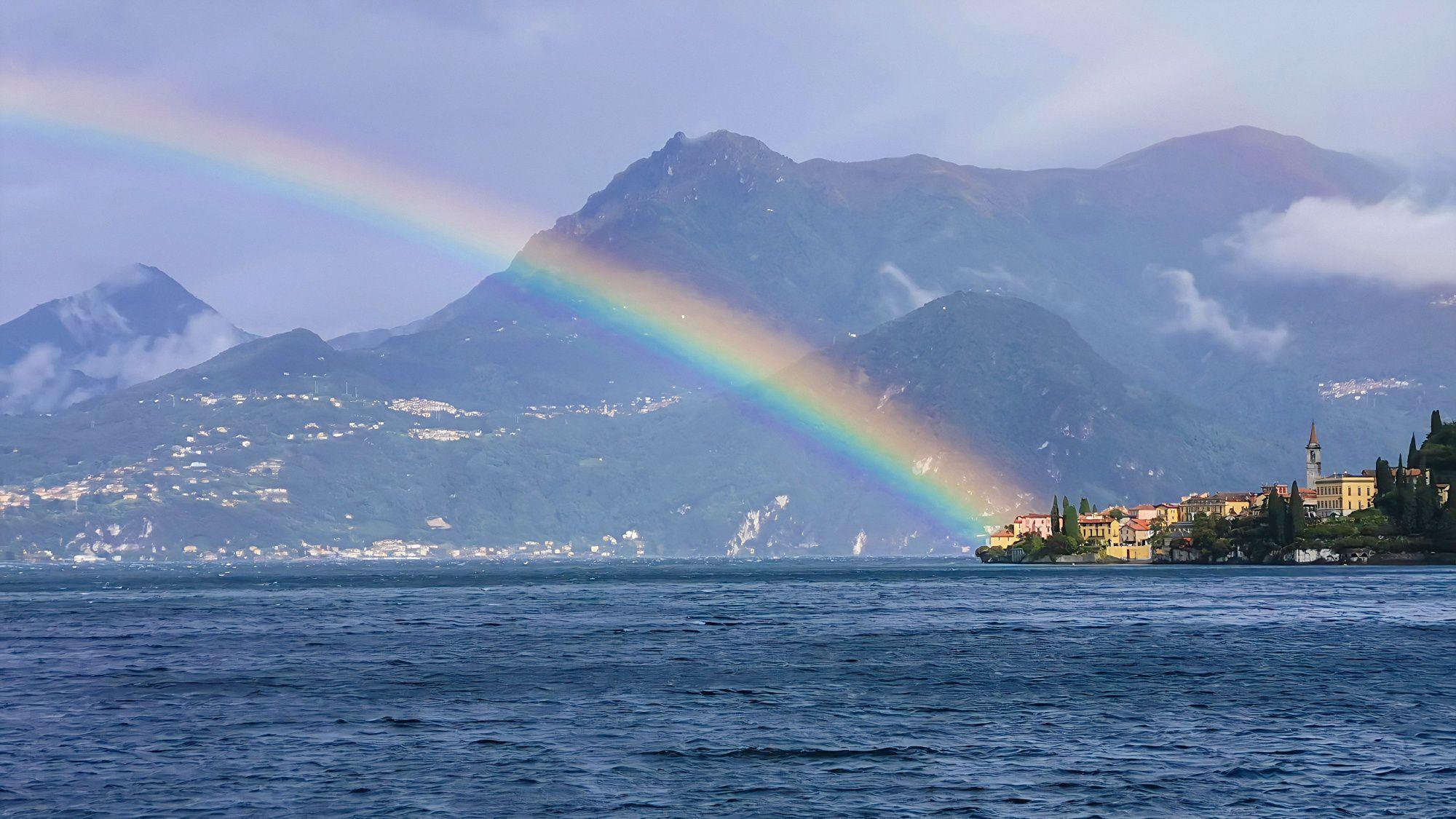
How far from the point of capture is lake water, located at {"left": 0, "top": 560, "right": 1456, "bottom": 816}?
166 feet

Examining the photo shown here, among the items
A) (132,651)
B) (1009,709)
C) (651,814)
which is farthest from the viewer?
(132,651)

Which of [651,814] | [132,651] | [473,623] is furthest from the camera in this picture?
[473,623]

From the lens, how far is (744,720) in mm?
68562

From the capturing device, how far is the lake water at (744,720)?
50625mm

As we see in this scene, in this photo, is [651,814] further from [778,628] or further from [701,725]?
[778,628]

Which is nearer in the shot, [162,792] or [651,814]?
[651,814]

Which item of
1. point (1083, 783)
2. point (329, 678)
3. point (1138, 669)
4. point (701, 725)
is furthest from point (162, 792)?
point (1138, 669)

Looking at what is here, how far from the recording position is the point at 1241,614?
461ft

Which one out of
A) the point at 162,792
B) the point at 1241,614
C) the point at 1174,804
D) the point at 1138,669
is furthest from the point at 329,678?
the point at 1241,614

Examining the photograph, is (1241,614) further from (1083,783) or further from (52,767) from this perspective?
(52,767)

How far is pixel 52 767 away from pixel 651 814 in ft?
75.8

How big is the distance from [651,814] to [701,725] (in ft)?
63.4

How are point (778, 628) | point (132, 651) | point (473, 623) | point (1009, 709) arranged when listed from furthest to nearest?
point (473, 623) < point (778, 628) < point (132, 651) < point (1009, 709)

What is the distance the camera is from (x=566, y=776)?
54.1 meters
